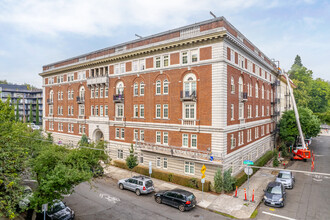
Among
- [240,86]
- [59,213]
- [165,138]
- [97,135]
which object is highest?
[240,86]

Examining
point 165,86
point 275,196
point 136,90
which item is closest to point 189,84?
point 165,86

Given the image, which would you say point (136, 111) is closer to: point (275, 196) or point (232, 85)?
point (232, 85)

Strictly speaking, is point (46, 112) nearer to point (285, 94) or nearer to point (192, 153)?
point (192, 153)

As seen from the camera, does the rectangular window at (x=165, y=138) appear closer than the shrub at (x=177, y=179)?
No

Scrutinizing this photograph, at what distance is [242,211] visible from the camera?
18703 millimetres

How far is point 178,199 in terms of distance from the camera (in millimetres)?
18891

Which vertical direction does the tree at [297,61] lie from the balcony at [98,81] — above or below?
above

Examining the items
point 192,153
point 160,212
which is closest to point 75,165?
point 160,212

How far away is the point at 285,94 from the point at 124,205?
186ft

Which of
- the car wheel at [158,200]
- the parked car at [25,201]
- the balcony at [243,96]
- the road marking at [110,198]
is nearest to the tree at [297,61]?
the balcony at [243,96]

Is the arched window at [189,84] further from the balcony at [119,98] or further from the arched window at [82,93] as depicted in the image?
the arched window at [82,93]

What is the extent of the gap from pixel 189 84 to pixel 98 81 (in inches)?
730

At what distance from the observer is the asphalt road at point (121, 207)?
17688mm

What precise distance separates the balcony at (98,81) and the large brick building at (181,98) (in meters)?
0.17
